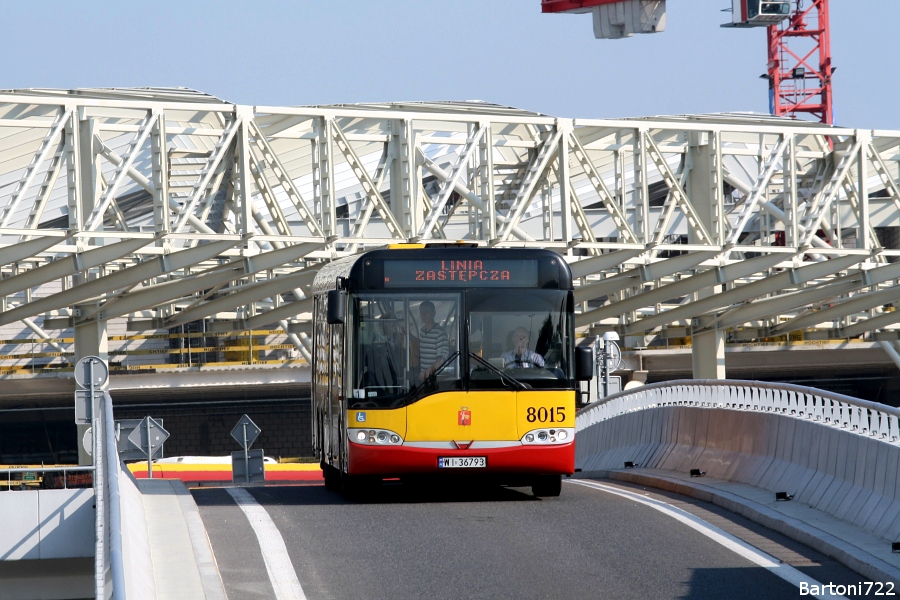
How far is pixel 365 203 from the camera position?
3075 centimetres

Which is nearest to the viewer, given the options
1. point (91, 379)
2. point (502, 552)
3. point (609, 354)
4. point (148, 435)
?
point (502, 552)

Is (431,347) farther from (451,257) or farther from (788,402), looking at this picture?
(788,402)

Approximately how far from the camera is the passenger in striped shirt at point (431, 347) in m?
14.7

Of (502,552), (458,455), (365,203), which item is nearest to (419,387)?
(458,455)

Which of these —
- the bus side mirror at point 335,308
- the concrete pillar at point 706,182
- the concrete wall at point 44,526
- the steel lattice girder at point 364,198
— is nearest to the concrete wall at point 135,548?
the bus side mirror at point 335,308

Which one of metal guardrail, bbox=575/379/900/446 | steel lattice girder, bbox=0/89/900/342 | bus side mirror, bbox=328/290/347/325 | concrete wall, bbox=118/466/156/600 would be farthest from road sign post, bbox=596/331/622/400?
concrete wall, bbox=118/466/156/600

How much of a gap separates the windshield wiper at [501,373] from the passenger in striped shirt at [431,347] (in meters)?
0.30

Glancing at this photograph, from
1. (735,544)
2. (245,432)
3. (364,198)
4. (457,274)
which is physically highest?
(364,198)

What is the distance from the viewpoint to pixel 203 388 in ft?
155

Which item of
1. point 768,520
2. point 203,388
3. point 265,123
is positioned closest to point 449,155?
point 203,388

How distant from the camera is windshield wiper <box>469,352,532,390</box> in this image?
14.8 meters

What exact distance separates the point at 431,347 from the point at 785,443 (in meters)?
3.70

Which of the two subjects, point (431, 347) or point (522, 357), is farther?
point (522, 357)

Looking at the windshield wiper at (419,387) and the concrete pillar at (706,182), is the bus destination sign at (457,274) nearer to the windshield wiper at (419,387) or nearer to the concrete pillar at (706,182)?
the windshield wiper at (419,387)
